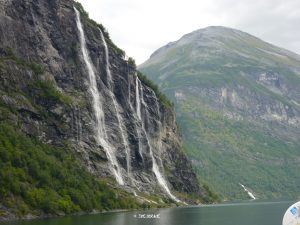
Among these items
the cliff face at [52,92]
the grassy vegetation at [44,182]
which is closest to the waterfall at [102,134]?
the cliff face at [52,92]

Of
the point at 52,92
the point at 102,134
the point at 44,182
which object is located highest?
the point at 52,92

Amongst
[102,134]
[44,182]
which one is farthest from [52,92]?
A: [44,182]

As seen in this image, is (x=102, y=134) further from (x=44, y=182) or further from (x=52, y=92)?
(x=44, y=182)

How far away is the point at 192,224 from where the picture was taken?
112m

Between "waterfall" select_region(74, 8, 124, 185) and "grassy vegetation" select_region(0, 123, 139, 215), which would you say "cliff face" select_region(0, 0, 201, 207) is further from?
"grassy vegetation" select_region(0, 123, 139, 215)

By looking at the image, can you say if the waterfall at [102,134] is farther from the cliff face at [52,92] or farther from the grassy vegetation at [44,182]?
the grassy vegetation at [44,182]

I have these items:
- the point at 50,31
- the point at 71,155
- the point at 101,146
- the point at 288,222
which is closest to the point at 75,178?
the point at 71,155

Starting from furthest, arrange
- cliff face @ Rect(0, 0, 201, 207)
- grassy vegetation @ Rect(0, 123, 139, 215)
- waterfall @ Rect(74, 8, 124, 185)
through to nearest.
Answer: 1. waterfall @ Rect(74, 8, 124, 185)
2. cliff face @ Rect(0, 0, 201, 207)
3. grassy vegetation @ Rect(0, 123, 139, 215)

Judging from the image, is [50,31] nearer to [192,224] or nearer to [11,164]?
[11,164]

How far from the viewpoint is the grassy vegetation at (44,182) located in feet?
399

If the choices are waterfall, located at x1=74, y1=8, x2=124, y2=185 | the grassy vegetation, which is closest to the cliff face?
waterfall, located at x1=74, y1=8, x2=124, y2=185

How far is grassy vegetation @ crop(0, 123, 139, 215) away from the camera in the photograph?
121750mm

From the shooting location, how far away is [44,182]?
5340 inches

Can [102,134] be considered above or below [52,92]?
below
